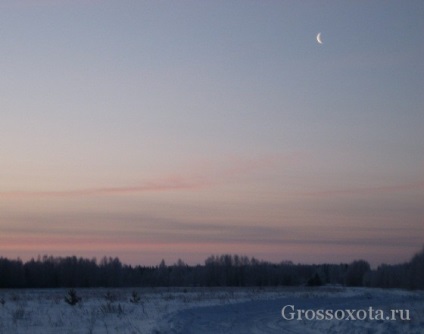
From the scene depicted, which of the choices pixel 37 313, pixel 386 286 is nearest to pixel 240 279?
pixel 386 286

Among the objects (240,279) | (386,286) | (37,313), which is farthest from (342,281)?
(37,313)

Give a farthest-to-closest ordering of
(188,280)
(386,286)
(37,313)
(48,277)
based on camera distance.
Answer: (188,280), (48,277), (386,286), (37,313)

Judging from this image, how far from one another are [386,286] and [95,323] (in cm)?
9213

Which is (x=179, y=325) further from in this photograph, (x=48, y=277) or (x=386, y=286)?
(x=48, y=277)

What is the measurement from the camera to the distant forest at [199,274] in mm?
114438

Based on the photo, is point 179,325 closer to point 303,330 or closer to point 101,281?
point 303,330

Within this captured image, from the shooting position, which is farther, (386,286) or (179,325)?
(386,286)

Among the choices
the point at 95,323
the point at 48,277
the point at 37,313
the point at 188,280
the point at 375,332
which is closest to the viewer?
the point at 375,332

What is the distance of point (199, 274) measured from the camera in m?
153

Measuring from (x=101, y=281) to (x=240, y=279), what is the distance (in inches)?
1346

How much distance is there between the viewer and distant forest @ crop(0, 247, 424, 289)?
375 ft

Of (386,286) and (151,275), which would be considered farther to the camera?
(151,275)

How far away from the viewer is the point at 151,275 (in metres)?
149

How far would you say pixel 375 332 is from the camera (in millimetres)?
21516
